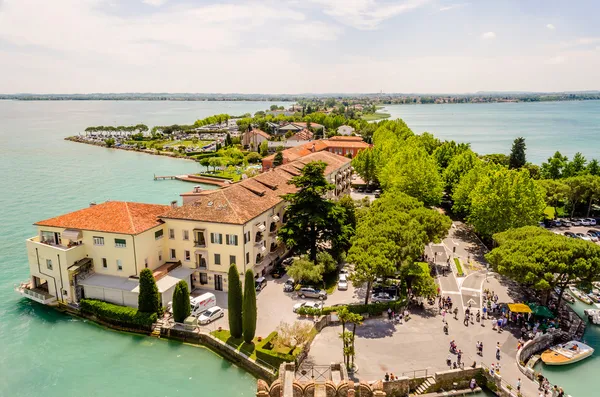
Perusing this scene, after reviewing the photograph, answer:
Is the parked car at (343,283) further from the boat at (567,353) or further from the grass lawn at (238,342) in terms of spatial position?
the boat at (567,353)

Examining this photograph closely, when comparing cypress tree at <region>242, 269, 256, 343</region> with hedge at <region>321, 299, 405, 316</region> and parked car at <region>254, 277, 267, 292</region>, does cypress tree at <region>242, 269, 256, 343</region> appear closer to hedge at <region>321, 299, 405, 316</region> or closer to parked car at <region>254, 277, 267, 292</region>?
hedge at <region>321, 299, 405, 316</region>

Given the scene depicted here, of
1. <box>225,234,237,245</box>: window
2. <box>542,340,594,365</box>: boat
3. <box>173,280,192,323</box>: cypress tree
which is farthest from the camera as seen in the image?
<box>225,234,237,245</box>: window

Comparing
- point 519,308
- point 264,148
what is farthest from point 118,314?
point 264,148

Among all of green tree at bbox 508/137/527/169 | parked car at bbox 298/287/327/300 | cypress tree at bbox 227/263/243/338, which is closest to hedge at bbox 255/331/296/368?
cypress tree at bbox 227/263/243/338

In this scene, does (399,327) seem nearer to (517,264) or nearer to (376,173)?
(517,264)

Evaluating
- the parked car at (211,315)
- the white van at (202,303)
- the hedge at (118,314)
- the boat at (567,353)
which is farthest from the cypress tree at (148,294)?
the boat at (567,353)

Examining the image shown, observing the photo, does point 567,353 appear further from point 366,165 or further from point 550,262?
point 366,165
